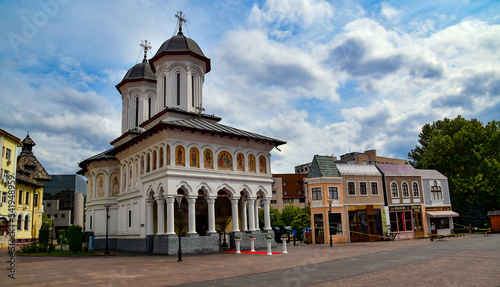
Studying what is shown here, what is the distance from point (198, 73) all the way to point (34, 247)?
17286mm

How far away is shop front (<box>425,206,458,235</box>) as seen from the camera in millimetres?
37781

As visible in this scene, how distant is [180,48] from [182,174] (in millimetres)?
11969

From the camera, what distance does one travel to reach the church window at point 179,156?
78.2 ft

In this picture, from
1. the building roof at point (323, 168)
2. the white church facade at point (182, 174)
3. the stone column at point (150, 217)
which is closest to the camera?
the white church facade at point (182, 174)

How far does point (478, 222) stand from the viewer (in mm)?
41875

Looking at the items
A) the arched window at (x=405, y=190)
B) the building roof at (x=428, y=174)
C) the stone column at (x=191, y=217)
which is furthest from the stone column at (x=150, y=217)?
the building roof at (x=428, y=174)

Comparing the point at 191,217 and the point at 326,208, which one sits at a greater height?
the point at 326,208

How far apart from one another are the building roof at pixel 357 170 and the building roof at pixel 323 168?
69cm

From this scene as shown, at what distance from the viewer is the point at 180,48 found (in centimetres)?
3069

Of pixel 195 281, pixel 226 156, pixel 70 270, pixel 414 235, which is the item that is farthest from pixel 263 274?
pixel 414 235

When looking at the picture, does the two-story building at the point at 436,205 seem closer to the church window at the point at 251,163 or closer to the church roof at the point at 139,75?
the church window at the point at 251,163

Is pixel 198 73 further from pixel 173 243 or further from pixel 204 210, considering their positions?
pixel 173 243

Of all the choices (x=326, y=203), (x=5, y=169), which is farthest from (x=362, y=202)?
(x=5, y=169)

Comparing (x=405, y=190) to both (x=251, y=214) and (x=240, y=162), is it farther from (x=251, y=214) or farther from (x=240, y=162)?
(x=240, y=162)
